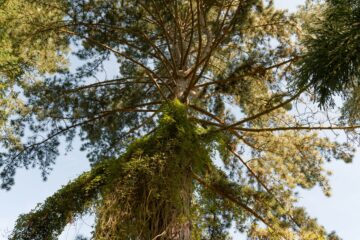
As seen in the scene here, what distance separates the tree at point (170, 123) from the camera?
5.11m

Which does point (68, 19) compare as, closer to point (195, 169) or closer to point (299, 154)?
point (195, 169)

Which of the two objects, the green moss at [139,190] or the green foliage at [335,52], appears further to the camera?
the green moss at [139,190]

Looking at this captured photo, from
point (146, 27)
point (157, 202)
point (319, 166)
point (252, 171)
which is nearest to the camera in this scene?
point (157, 202)

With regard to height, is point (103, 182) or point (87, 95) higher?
point (87, 95)

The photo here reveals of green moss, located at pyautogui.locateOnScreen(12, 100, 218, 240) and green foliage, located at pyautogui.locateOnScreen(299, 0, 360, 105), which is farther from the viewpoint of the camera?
green moss, located at pyautogui.locateOnScreen(12, 100, 218, 240)

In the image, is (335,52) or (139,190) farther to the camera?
(139,190)

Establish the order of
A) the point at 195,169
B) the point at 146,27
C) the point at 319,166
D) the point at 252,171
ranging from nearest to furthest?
the point at 195,169 < the point at 252,171 < the point at 319,166 < the point at 146,27

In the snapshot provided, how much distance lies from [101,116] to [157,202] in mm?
3836

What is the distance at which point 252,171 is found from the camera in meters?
8.02

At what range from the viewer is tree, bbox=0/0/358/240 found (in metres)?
5.11

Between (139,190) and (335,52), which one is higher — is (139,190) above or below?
above

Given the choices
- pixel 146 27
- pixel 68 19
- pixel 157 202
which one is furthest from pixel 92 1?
pixel 157 202

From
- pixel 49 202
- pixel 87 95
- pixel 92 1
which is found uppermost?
pixel 92 1

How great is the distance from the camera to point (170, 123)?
5547 mm
